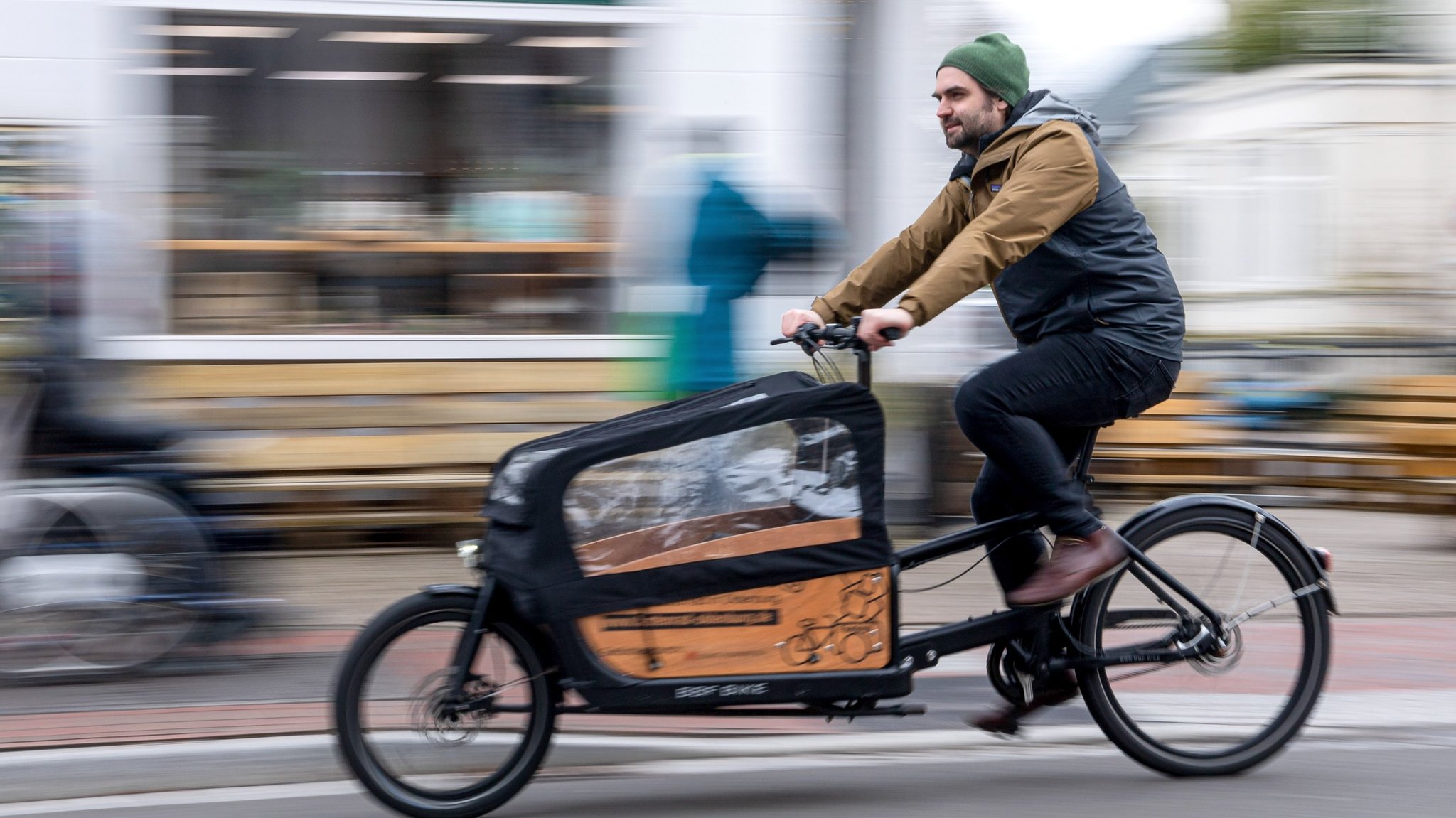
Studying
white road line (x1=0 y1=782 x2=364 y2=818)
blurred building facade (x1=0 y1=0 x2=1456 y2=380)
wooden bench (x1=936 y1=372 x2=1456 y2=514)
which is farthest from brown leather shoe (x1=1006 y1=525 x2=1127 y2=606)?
wooden bench (x1=936 y1=372 x2=1456 y2=514)

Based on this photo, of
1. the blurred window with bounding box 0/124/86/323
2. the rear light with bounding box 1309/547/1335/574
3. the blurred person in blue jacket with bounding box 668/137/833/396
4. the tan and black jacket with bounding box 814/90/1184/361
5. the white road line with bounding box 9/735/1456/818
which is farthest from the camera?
the blurred person in blue jacket with bounding box 668/137/833/396

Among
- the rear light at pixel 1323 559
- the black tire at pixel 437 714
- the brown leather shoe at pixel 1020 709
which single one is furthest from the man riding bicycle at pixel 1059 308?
the black tire at pixel 437 714

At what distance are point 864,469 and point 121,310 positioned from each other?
530 centimetres

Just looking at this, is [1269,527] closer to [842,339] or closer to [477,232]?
[842,339]

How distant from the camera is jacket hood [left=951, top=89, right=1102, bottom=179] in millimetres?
3793

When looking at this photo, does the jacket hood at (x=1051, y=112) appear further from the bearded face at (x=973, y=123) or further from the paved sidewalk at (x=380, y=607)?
the paved sidewalk at (x=380, y=607)

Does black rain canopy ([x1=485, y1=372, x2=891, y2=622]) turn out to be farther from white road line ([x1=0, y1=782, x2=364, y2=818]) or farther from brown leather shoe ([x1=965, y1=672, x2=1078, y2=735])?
white road line ([x1=0, y1=782, x2=364, y2=818])

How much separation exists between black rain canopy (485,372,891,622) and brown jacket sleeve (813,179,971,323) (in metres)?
0.47

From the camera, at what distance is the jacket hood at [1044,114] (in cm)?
379

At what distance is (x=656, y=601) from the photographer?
11.9 ft

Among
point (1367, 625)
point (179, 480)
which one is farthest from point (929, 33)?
point (179, 480)

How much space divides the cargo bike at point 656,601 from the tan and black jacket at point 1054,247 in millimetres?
350

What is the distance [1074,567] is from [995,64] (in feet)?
4.12

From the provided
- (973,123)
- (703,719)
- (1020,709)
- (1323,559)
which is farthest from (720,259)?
(1323,559)
